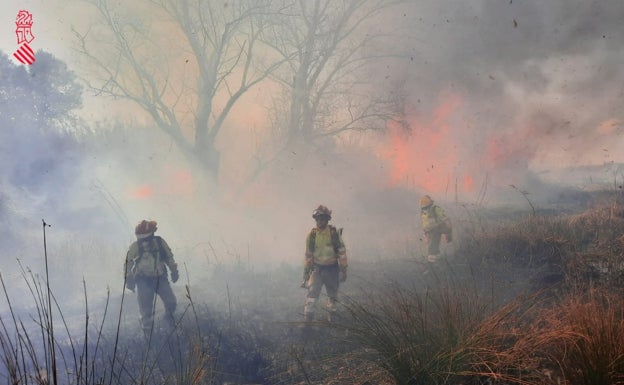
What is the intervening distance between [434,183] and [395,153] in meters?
2.57

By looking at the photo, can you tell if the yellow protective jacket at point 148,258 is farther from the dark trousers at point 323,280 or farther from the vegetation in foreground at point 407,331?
the dark trousers at point 323,280

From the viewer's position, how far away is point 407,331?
10.9 feet

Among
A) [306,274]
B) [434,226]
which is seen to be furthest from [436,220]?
[306,274]

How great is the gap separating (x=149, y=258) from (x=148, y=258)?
15 mm

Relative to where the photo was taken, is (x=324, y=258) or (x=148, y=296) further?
(x=148, y=296)

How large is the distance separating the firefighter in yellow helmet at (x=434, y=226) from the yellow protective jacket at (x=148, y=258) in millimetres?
5318

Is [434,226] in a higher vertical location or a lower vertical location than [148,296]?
higher

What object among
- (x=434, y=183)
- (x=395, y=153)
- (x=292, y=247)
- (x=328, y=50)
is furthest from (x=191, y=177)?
(x=434, y=183)

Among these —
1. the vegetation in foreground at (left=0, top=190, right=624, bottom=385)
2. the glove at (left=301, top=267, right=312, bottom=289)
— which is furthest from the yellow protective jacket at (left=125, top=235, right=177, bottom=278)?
the glove at (left=301, top=267, right=312, bottom=289)

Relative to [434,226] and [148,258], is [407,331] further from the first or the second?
[434,226]

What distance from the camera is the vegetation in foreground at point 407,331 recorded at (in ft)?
8.87

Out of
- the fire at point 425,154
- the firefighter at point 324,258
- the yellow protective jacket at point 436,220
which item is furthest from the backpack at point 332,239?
the fire at point 425,154

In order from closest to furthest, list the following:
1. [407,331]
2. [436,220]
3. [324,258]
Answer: [407,331] → [324,258] → [436,220]

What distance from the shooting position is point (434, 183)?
19.9m
